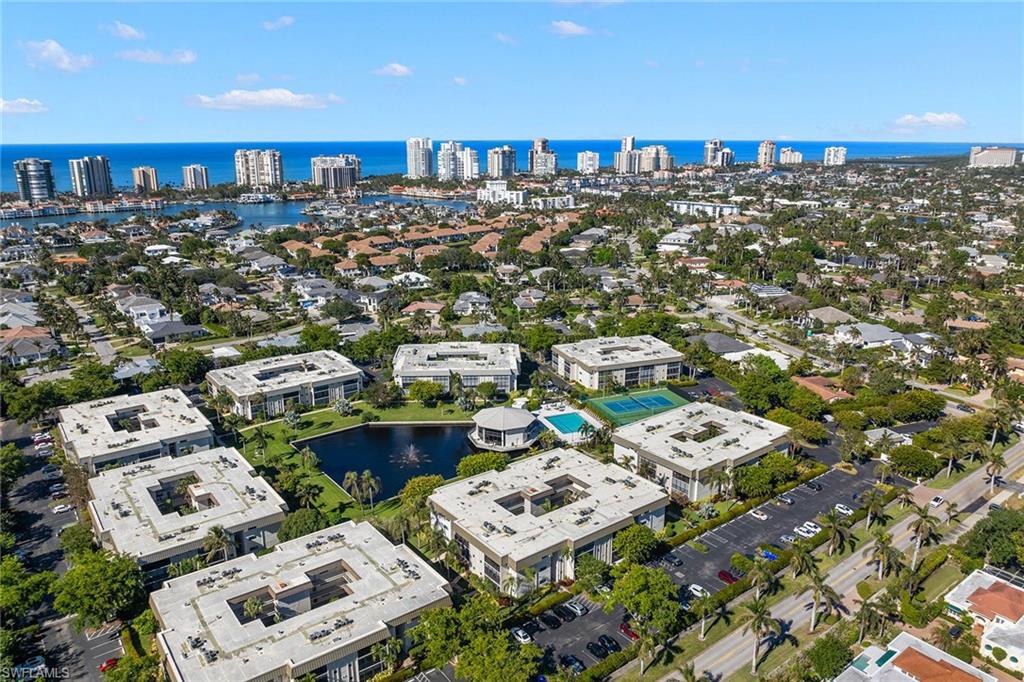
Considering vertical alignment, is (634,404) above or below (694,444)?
below

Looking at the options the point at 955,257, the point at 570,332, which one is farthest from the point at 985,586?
the point at 955,257

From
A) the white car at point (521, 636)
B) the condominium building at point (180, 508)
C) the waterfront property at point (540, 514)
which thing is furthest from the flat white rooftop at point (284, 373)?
the white car at point (521, 636)

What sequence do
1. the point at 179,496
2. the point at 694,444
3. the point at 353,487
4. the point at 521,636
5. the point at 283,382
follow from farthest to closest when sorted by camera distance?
the point at 283,382 → the point at 694,444 → the point at 353,487 → the point at 179,496 → the point at 521,636

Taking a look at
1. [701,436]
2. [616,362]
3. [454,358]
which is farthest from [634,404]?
[454,358]

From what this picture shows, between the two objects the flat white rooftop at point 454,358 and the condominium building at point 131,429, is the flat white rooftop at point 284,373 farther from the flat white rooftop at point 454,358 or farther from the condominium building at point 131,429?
the flat white rooftop at point 454,358

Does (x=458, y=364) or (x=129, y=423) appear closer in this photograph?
(x=129, y=423)

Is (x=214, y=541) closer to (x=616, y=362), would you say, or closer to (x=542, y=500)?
(x=542, y=500)

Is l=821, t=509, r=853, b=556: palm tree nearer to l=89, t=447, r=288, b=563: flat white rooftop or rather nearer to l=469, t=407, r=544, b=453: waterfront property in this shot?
l=469, t=407, r=544, b=453: waterfront property
